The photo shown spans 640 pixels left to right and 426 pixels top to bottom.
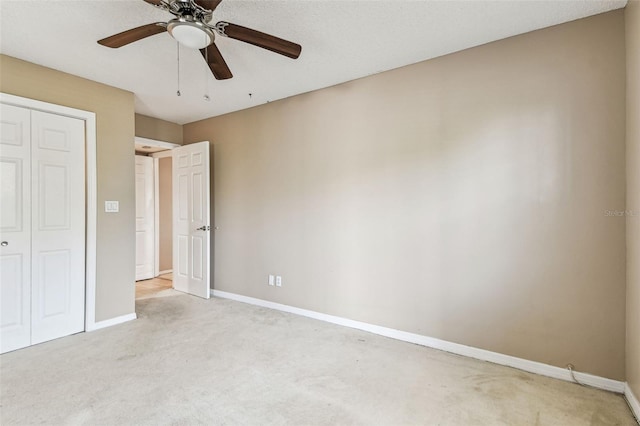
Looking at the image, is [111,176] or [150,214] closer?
[111,176]

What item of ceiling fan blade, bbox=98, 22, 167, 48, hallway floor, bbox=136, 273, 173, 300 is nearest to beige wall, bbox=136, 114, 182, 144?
hallway floor, bbox=136, 273, 173, 300

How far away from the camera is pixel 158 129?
14.8 feet

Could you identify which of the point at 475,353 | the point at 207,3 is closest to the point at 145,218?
the point at 207,3

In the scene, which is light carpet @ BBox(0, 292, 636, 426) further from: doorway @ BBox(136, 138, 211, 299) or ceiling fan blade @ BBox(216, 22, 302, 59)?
ceiling fan blade @ BBox(216, 22, 302, 59)

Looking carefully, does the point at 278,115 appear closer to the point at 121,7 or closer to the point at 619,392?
the point at 121,7

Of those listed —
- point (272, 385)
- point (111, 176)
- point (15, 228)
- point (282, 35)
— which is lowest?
point (272, 385)

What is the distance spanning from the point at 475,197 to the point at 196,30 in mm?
2309

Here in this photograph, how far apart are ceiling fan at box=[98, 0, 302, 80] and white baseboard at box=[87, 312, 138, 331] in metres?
2.69

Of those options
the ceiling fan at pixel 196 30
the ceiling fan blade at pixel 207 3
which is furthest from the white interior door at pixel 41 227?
the ceiling fan blade at pixel 207 3

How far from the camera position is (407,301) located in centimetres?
288

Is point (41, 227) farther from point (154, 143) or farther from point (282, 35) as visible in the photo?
point (282, 35)

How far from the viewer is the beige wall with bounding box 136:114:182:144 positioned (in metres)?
4.29

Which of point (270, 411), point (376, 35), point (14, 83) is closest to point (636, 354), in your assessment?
point (270, 411)

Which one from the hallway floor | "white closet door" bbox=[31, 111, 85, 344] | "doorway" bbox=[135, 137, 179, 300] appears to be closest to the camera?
"white closet door" bbox=[31, 111, 85, 344]
